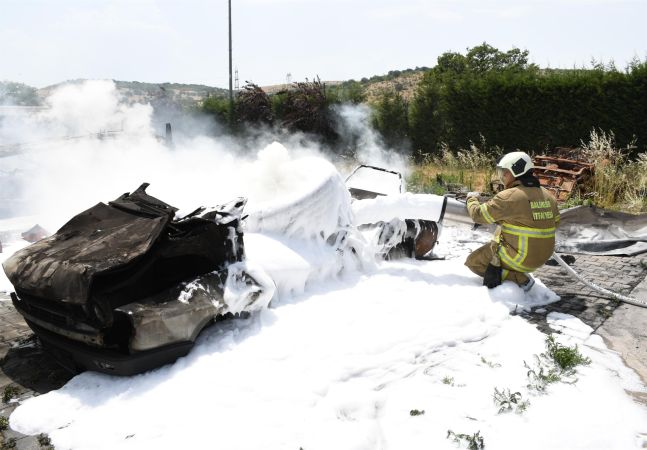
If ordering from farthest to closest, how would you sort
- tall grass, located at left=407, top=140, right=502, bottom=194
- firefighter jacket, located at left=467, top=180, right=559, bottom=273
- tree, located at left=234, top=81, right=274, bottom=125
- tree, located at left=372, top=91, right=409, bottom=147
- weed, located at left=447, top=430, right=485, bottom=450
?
tree, located at left=234, top=81, right=274, bottom=125
tree, located at left=372, top=91, right=409, bottom=147
tall grass, located at left=407, top=140, right=502, bottom=194
firefighter jacket, located at left=467, top=180, right=559, bottom=273
weed, located at left=447, top=430, right=485, bottom=450

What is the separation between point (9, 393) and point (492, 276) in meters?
4.19

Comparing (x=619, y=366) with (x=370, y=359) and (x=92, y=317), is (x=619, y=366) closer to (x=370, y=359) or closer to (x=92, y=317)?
(x=370, y=359)

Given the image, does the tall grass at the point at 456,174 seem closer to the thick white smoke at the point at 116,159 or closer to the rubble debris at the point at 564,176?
the rubble debris at the point at 564,176

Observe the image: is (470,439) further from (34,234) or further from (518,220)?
(34,234)

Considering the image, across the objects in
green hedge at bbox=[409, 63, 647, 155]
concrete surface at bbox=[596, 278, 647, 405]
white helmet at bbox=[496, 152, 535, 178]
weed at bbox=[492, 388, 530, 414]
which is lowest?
concrete surface at bbox=[596, 278, 647, 405]

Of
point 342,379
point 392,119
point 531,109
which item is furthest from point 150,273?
point 392,119

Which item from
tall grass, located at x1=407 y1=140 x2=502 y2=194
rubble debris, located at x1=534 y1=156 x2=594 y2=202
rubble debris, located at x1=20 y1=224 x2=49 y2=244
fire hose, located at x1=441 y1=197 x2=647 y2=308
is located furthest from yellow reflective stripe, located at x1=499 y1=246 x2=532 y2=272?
rubble debris, located at x1=20 y1=224 x2=49 y2=244

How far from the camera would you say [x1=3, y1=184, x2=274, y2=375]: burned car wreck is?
3.12m

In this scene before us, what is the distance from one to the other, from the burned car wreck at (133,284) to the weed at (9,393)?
31 centimetres

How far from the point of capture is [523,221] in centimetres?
470

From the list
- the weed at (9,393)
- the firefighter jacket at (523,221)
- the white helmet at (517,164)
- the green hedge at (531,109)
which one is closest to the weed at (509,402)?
the firefighter jacket at (523,221)

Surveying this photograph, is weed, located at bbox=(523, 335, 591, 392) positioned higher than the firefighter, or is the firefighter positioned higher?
the firefighter

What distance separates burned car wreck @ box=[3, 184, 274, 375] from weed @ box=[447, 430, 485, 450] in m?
1.79

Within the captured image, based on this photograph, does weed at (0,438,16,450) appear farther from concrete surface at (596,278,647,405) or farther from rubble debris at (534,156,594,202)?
rubble debris at (534,156,594,202)
